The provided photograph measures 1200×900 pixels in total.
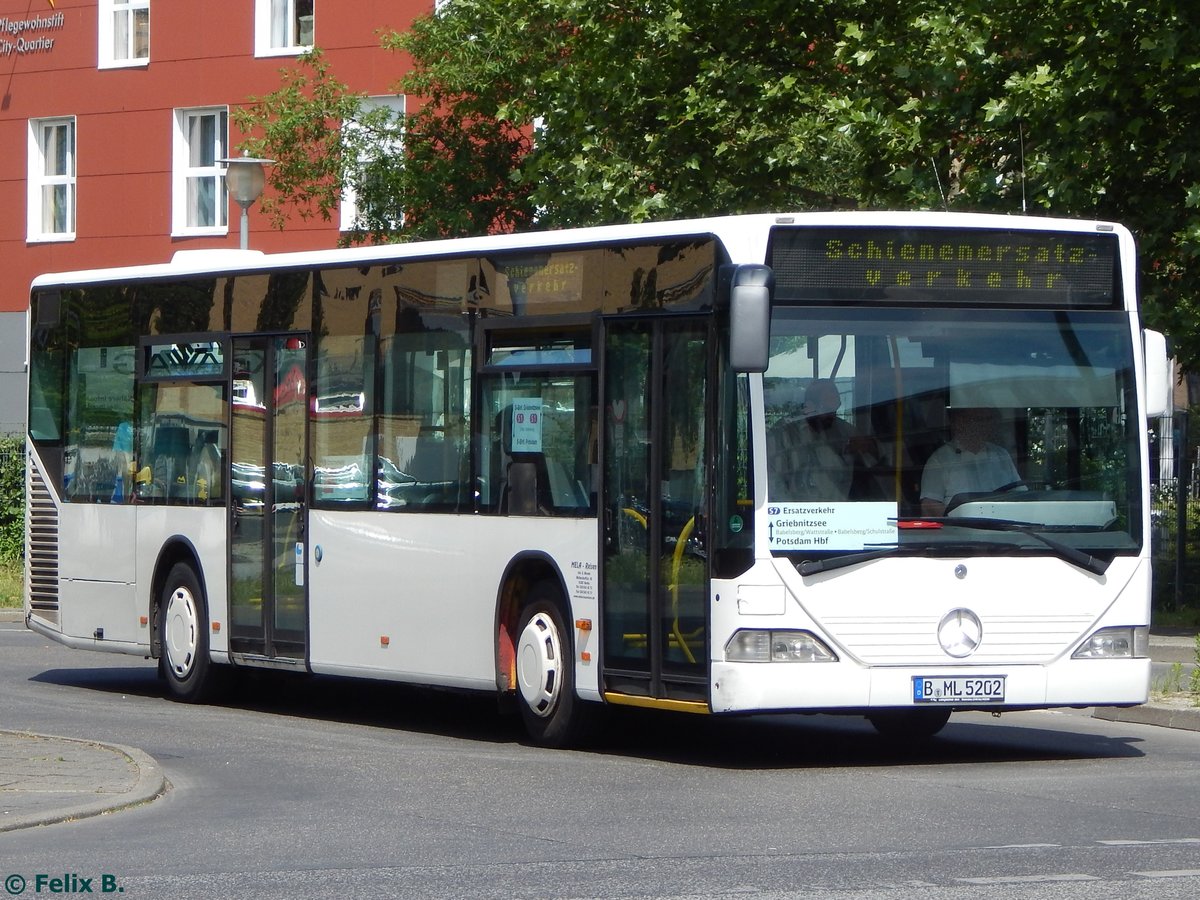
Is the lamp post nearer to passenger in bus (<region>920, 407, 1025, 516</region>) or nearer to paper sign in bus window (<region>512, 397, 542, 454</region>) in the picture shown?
paper sign in bus window (<region>512, 397, 542, 454</region>)

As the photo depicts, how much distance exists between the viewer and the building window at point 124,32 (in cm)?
4103

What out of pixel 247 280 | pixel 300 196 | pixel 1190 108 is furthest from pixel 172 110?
pixel 247 280

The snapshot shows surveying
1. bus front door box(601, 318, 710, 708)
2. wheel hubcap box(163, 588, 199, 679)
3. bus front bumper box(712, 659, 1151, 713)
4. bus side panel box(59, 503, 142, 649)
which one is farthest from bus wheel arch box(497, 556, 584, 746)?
bus side panel box(59, 503, 142, 649)

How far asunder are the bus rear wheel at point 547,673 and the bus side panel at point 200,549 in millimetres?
3480

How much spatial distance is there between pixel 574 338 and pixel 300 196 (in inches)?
767

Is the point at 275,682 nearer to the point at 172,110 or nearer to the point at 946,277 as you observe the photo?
the point at 946,277

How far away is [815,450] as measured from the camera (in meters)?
11.4

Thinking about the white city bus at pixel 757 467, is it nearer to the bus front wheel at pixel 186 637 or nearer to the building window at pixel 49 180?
the bus front wheel at pixel 186 637

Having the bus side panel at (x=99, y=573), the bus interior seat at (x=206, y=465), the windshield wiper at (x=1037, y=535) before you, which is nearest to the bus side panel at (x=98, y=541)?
the bus side panel at (x=99, y=573)

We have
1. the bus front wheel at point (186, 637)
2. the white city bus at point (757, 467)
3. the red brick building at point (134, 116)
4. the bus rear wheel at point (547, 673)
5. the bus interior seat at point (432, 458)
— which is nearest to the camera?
the white city bus at point (757, 467)

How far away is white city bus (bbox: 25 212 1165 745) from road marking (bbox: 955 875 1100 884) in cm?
340

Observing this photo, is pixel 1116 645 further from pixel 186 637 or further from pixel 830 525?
pixel 186 637

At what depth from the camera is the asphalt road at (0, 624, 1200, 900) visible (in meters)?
7.94

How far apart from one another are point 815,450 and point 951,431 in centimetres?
73
